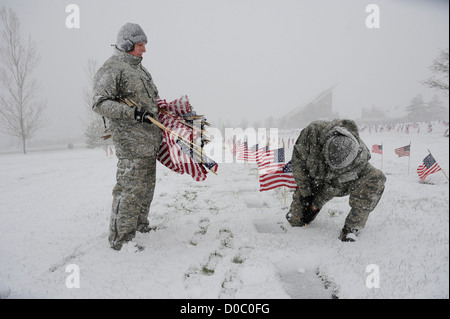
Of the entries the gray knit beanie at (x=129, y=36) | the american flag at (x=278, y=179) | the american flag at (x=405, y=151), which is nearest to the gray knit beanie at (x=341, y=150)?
the american flag at (x=278, y=179)

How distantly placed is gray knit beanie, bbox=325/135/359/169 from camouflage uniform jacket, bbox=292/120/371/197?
0.14 meters

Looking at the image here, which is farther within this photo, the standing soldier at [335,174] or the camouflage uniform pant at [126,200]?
the standing soldier at [335,174]

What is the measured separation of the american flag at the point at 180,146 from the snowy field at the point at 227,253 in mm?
985

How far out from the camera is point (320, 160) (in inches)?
125

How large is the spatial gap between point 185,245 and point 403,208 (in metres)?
3.74

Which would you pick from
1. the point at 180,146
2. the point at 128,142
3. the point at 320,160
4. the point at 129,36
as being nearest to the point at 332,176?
the point at 320,160

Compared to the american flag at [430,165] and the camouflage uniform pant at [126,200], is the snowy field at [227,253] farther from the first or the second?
the american flag at [430,165]

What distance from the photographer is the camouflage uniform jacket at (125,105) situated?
2.44m

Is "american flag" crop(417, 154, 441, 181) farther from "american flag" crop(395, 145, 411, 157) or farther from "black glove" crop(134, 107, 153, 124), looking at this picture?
"black glove" crop(134, 107, 153, 124)

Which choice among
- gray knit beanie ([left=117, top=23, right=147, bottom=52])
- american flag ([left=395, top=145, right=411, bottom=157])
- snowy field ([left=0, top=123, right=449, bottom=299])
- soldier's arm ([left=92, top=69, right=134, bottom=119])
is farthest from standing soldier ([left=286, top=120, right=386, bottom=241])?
american flag ([left=395, top=145, right=411, bottom=157])

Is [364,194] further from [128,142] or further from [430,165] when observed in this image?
[430,165]

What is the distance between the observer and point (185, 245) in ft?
9.59
